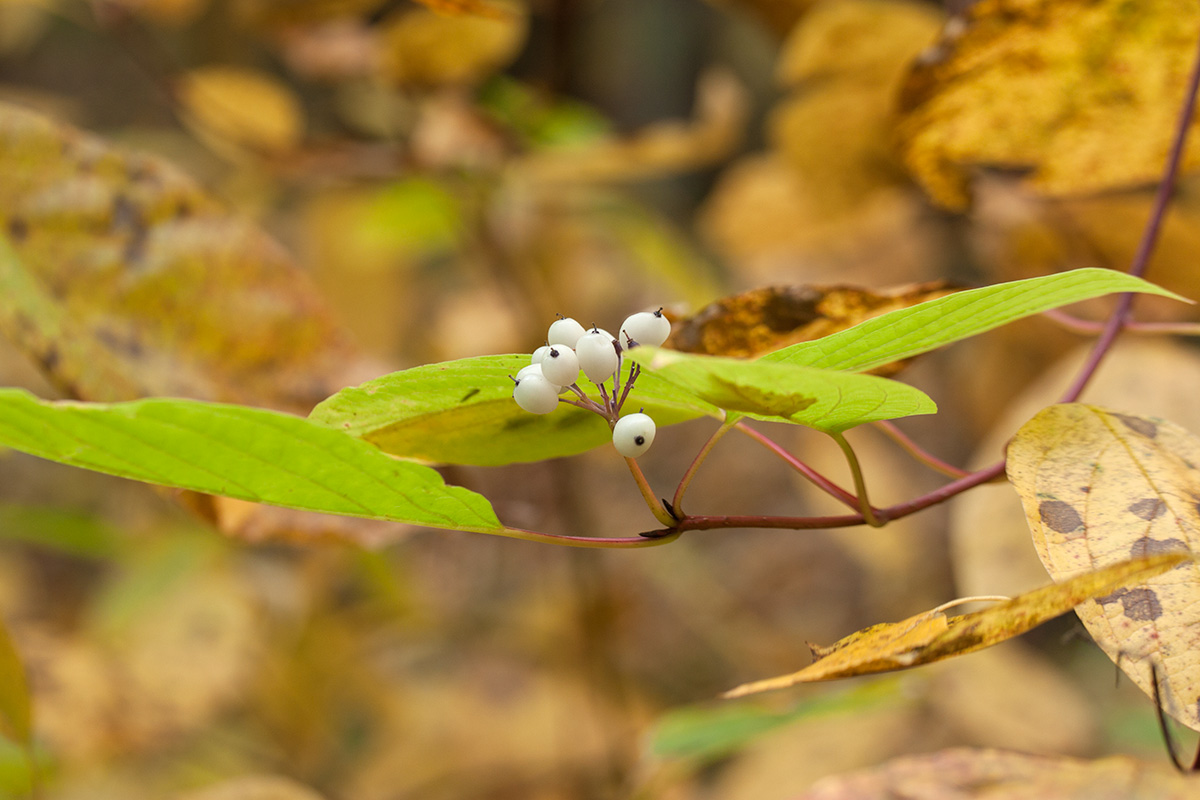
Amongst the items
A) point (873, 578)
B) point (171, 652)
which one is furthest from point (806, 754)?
point (171, 652)

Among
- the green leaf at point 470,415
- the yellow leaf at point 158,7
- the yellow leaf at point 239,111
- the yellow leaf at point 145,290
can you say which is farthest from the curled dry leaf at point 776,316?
the yellow leaf at point 158,7

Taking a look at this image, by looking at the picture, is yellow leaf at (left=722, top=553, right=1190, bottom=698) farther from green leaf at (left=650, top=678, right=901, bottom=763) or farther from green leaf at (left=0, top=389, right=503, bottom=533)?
green leaf at (left=650, top=678, right=901, bottom=763)

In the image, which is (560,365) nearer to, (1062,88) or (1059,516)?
(1059,516)

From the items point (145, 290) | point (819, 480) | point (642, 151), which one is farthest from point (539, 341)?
point (819, 480)

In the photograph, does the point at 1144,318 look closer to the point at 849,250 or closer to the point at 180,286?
the point at 849,250

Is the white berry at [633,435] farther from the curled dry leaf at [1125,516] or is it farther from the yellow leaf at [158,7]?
the yellow leaf at [158,7]
